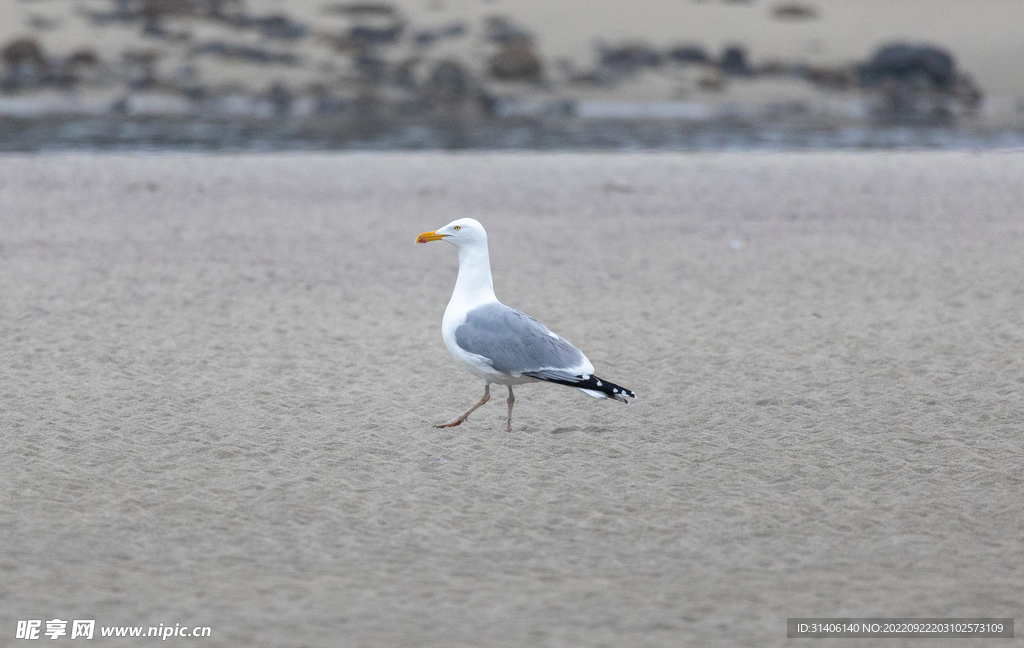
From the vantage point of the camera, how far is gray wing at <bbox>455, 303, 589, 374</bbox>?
4.82 meters

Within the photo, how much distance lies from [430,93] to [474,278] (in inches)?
944

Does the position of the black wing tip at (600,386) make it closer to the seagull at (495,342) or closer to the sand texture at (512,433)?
the seagull at (495,342)

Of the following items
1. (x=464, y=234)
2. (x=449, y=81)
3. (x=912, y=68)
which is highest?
(x=912, y=68)

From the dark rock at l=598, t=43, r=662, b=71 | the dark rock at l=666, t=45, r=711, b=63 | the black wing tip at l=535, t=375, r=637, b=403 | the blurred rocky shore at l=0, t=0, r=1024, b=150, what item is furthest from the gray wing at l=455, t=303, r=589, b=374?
the dark rock at l=666, t=45, r=711, b=63

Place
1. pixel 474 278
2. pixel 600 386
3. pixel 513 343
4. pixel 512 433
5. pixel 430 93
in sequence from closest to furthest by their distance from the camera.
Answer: pixel 600 386
pixel 513 343
pixel 512 433
pixel 474 278
pixel 430 93

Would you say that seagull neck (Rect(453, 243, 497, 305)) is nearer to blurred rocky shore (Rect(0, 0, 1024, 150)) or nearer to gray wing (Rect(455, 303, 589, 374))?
gray wing (Rect(455, 303, 589, 374))

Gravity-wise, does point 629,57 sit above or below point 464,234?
above

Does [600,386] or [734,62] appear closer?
[600,386]

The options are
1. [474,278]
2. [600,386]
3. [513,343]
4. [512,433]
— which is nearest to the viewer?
[600,386]

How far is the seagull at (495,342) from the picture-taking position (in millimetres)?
4773

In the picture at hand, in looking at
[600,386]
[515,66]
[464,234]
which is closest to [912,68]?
[515,66]

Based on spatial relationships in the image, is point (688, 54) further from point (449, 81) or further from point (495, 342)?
point (495, 342)

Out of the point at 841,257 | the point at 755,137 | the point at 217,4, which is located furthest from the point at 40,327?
the point at 217,4

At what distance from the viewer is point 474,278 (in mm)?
5195
